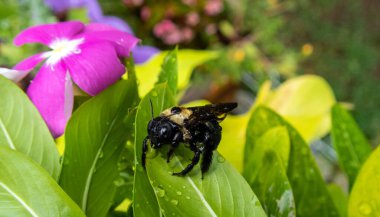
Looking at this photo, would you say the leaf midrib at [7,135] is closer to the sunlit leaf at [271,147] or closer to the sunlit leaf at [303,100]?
the sunlit leaf at [271,147]

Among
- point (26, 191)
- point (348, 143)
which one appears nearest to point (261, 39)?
point (348, 143)

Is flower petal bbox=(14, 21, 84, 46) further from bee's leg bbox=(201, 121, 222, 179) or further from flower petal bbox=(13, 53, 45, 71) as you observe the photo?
bee's leg bbox=(201, 121, 222, 179)

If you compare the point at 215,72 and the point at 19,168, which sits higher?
the point at 19,168

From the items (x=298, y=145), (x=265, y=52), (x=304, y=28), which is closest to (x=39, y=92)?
(x=298, y=145)

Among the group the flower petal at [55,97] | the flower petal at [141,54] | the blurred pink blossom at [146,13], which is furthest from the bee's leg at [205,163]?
the blurred pink blossom at [146,13]

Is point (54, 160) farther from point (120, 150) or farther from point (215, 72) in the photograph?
point (215, 72)

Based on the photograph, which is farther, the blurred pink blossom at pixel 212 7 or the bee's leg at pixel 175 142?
the blurred pink blossom at pixel 212 7

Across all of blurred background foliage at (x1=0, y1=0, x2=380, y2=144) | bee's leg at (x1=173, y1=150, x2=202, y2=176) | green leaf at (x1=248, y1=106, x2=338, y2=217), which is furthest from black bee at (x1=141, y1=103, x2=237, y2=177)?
blurred background foliage at (x1=0, y1=0, x2=380, y2=144)
